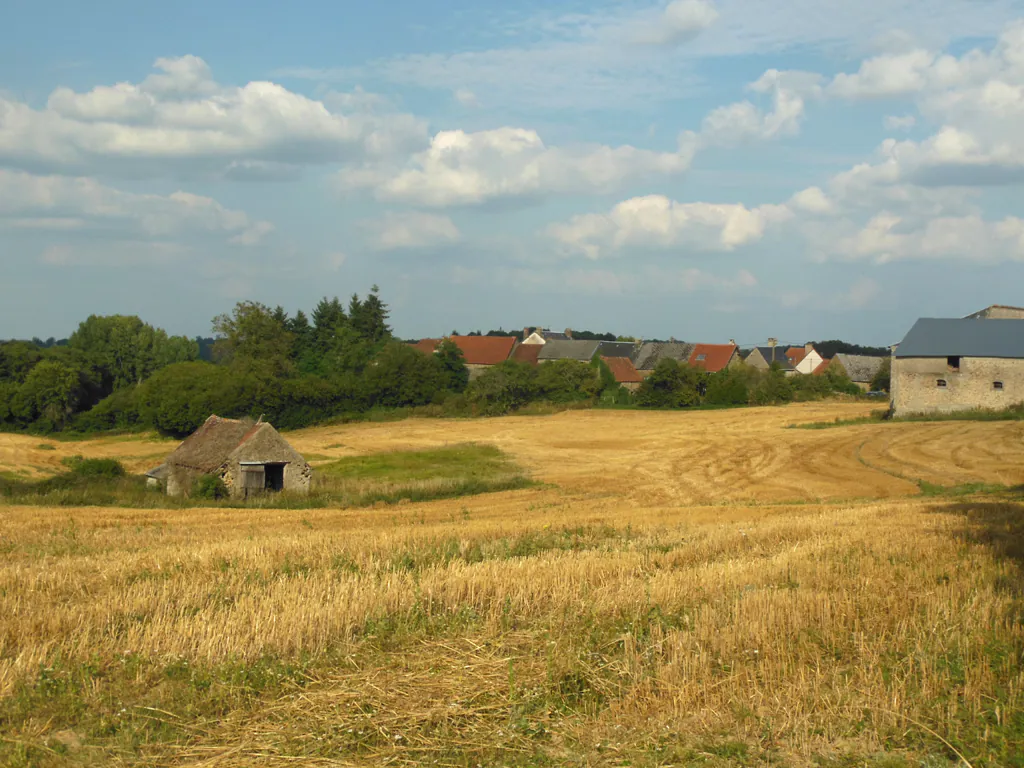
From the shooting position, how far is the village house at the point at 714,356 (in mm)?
94875

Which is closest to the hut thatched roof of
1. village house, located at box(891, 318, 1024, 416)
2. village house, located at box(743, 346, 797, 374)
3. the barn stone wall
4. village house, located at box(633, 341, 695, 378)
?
the barn stone wall

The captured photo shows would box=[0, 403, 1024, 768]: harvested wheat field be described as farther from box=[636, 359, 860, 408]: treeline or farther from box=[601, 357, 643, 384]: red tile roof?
box=[601, 357, 643, 384]: red tile roof

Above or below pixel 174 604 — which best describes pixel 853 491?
below

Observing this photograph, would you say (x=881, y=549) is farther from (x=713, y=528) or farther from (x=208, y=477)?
(x=208, y=477)

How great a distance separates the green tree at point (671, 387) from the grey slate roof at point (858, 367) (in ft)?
113

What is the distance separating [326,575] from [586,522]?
9.42 m

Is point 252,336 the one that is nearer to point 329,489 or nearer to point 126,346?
point 126,346

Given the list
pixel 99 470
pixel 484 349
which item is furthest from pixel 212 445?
pixel 484 349

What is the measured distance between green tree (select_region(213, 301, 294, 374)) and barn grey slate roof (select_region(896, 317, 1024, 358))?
5670 centimetres

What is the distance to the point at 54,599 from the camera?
9.54 metres

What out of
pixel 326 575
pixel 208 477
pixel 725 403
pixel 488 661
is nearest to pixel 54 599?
pixel 326 575

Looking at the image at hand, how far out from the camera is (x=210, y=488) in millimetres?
32875

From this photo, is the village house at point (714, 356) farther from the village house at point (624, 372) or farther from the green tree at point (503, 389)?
the green tree at point (503, 389)

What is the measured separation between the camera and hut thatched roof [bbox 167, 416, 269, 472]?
1345 inches
